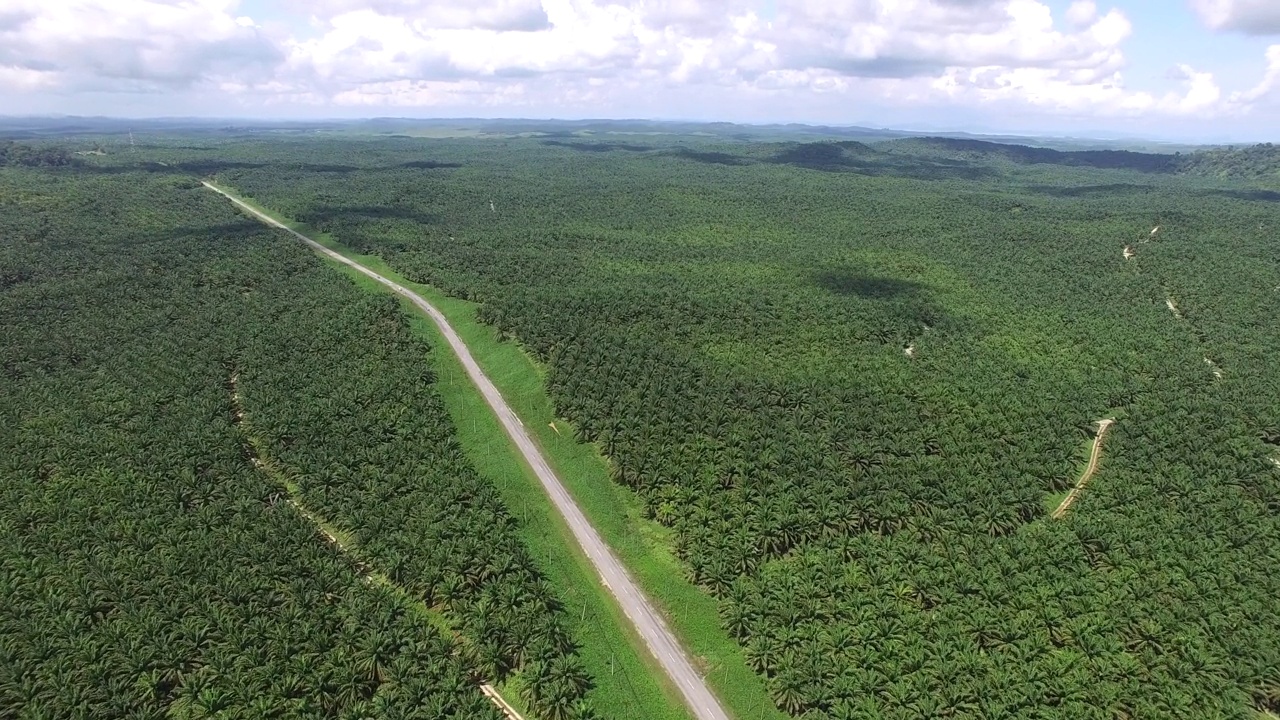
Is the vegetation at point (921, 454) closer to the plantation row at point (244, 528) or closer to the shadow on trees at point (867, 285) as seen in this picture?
the shadow on trees at point (867, 285)

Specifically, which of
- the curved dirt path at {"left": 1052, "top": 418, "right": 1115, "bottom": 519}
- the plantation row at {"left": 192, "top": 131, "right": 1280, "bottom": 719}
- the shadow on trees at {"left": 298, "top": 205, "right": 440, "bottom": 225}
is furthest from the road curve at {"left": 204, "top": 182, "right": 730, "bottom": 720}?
the shadow on trees at {"left": 298, "top": 205, "right": 440, "bottom": 225}

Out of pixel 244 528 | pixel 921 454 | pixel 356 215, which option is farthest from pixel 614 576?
pixel 356 215

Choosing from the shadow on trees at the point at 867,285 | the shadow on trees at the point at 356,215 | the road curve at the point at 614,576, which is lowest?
the road curve at the point at 614,576

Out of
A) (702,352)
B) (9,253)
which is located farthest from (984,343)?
(9,253)

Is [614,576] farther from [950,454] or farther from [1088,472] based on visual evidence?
[1088,472]

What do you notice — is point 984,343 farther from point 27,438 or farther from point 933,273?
point 27,438

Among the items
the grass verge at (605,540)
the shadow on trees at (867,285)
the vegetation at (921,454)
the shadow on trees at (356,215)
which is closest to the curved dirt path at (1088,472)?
the vegetation at (921,454)

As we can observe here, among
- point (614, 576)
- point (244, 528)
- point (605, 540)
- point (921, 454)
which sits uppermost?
point (921, 454)
